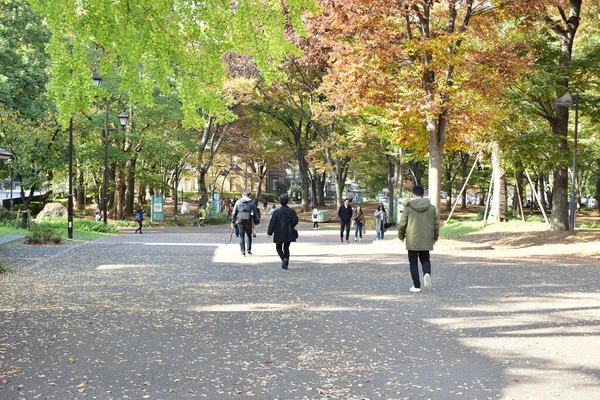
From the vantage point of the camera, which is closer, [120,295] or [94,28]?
[94,28]

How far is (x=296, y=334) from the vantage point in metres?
6.81

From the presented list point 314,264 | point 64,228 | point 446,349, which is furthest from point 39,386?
point 64,228

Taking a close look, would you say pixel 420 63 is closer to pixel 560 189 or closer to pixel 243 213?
pixel 560 189

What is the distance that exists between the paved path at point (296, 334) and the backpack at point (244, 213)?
2.87 meters

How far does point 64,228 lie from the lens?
27.3 metres

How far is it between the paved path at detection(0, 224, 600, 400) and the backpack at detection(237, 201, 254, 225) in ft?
9.42

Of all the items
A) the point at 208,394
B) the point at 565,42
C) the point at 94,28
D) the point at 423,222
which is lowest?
the point at 208,394

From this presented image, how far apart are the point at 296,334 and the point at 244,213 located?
8935mm

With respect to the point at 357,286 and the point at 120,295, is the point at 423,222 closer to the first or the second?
the point at 357,286

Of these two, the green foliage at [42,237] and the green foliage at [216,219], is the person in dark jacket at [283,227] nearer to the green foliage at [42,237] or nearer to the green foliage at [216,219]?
the green foliage at [42,237]

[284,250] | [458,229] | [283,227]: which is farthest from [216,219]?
[284,250]

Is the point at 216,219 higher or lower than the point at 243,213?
lower

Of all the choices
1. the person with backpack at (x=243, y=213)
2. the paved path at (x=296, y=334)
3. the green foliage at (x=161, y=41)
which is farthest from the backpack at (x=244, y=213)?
the green foliage at (x=161, y=41)

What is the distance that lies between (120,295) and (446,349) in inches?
203
